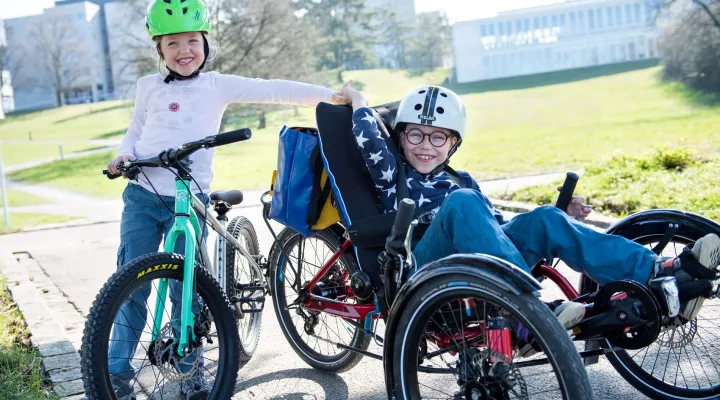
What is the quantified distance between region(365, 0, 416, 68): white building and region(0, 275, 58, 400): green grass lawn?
204 feet

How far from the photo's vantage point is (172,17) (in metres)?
3.63

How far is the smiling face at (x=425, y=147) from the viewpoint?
3621 mm

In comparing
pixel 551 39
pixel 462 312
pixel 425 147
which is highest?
pixel 551 39

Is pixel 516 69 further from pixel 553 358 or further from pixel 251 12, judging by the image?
pixel 553 358

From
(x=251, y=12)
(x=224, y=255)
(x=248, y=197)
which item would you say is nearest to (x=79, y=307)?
(x=224, y=255)

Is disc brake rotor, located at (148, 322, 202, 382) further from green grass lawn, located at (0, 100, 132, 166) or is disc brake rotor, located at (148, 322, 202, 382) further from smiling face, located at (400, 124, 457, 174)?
green grass lawn, located at (0, 100, 132, 166)

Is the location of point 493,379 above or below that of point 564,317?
below

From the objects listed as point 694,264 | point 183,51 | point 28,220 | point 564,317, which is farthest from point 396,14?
point 564,317

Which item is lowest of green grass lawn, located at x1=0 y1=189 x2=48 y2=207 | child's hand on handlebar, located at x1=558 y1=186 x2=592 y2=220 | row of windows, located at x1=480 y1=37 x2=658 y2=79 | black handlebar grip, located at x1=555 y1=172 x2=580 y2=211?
green grass lawn, located at x1=0 y1=189 x2=48 y2=207

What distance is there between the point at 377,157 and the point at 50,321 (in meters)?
2.96

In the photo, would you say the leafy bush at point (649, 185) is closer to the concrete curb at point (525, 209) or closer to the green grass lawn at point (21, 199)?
the concrete curb at point (525, 209)

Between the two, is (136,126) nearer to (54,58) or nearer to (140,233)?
(140,233)

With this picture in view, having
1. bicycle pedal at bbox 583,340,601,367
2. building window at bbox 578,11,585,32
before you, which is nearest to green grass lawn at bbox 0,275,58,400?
bicycle pedal at bbox 583,340,601,367

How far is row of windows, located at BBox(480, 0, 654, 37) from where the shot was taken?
2415 inches
